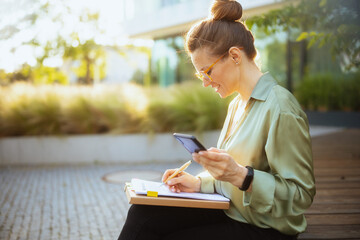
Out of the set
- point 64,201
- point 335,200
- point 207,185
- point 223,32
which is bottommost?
point 64,201

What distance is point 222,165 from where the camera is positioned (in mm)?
1408

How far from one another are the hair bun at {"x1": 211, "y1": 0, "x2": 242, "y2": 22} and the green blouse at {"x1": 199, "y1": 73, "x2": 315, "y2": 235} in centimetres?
35

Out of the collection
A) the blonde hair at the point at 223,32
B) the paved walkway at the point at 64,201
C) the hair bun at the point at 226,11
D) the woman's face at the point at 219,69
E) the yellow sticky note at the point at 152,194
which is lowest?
the paved walkway at the point at 64,201

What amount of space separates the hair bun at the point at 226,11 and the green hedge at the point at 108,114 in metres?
5.48

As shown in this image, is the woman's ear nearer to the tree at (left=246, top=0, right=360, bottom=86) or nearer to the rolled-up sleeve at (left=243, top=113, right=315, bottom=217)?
the rolled-up sleeve at (left=243, top=113, right=315, bottom=217)

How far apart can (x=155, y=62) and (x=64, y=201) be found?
16.0 m

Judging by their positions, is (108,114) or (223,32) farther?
(108,114)

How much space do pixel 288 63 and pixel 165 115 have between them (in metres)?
6.94

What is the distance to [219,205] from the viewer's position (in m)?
1.67

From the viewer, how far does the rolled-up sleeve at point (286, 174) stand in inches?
56.8

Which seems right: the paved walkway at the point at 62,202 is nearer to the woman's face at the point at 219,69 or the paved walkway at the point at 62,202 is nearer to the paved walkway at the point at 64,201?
the paved walkway at the point at 64,201

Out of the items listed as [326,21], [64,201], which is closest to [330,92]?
[326,21]

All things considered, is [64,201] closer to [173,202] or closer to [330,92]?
[173,202]

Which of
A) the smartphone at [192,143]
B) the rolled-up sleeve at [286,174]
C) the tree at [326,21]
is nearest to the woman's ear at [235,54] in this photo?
the rolled-up sleeve at [286,174]
